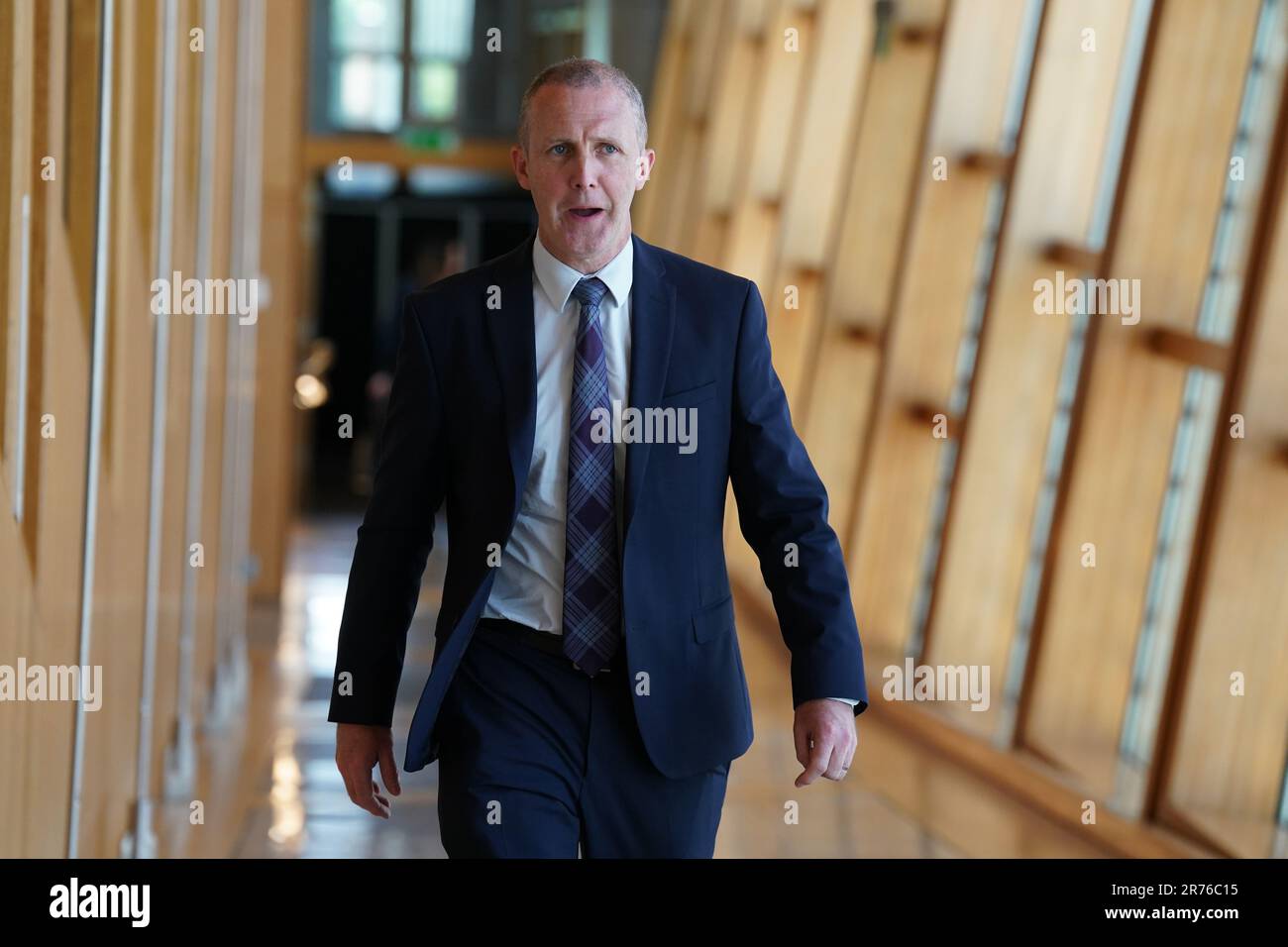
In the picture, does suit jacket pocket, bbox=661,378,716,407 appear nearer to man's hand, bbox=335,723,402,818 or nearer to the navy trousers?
the navy trousers

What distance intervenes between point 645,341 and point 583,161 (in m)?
0.28

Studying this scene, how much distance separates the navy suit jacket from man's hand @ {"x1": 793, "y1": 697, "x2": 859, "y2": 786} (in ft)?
0.07

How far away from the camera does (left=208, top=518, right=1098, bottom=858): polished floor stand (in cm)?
557

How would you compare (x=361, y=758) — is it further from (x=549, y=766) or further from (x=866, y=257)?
(x=866, y=257)

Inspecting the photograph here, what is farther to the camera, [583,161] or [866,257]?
[866,257]

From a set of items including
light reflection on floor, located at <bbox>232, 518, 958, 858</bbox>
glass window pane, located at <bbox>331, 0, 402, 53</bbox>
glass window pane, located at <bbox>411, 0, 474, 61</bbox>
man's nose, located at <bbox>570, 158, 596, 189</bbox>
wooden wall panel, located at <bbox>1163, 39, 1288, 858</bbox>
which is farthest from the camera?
glass window pane, located at <bbox>411, 0, 474, 61</bbox>

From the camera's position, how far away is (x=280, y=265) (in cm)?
1007

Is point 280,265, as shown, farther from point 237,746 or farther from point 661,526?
point 661,526

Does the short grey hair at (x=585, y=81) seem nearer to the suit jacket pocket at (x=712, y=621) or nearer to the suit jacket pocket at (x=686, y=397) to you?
the suit jacket pocket at (x=686, y=397)

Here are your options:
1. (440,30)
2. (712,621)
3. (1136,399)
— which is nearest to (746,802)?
(1136,399)

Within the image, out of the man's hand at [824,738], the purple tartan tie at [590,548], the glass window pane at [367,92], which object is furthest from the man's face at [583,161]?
the glass window pane at [367,92]

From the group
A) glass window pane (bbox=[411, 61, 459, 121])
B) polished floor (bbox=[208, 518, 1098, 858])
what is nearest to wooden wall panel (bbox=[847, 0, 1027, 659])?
polished floor (bbox=[208, 518, 1098, 858])

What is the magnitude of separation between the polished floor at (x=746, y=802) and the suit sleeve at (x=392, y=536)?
297 cm

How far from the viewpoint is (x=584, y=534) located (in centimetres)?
245
